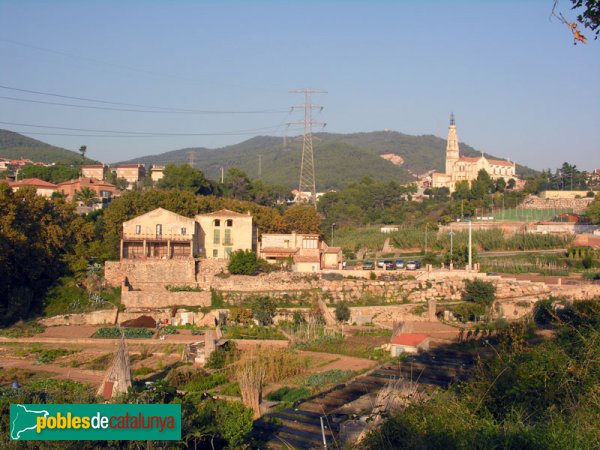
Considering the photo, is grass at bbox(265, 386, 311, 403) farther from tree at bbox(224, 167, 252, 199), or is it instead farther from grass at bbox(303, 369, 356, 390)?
tree at bbox(224, 167, 252, 199)

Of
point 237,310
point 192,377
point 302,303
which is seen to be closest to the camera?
point 192,377

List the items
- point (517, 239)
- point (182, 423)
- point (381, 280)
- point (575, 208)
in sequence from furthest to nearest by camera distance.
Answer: point (575, 208) < point (517, 239) < point (381, 280) < point (182, 423)

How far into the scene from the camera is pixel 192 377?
72.0 feet

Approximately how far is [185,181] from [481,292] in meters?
27.0

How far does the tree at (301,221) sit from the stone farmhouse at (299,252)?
3390 mm

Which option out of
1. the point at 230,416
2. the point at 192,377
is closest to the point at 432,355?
the point at 192,377

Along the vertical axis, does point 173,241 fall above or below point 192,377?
above

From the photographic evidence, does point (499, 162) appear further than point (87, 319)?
Yes

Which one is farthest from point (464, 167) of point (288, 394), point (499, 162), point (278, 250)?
point (288, 394)

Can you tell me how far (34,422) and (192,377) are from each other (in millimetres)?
12665

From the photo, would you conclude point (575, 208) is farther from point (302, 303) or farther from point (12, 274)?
point (12, 274)

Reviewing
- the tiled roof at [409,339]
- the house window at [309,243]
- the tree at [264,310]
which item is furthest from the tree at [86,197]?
the tiled roof at [409,339]

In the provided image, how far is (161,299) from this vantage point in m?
32.8

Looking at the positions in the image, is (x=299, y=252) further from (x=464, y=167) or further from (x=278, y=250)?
(x=464, y=167)
